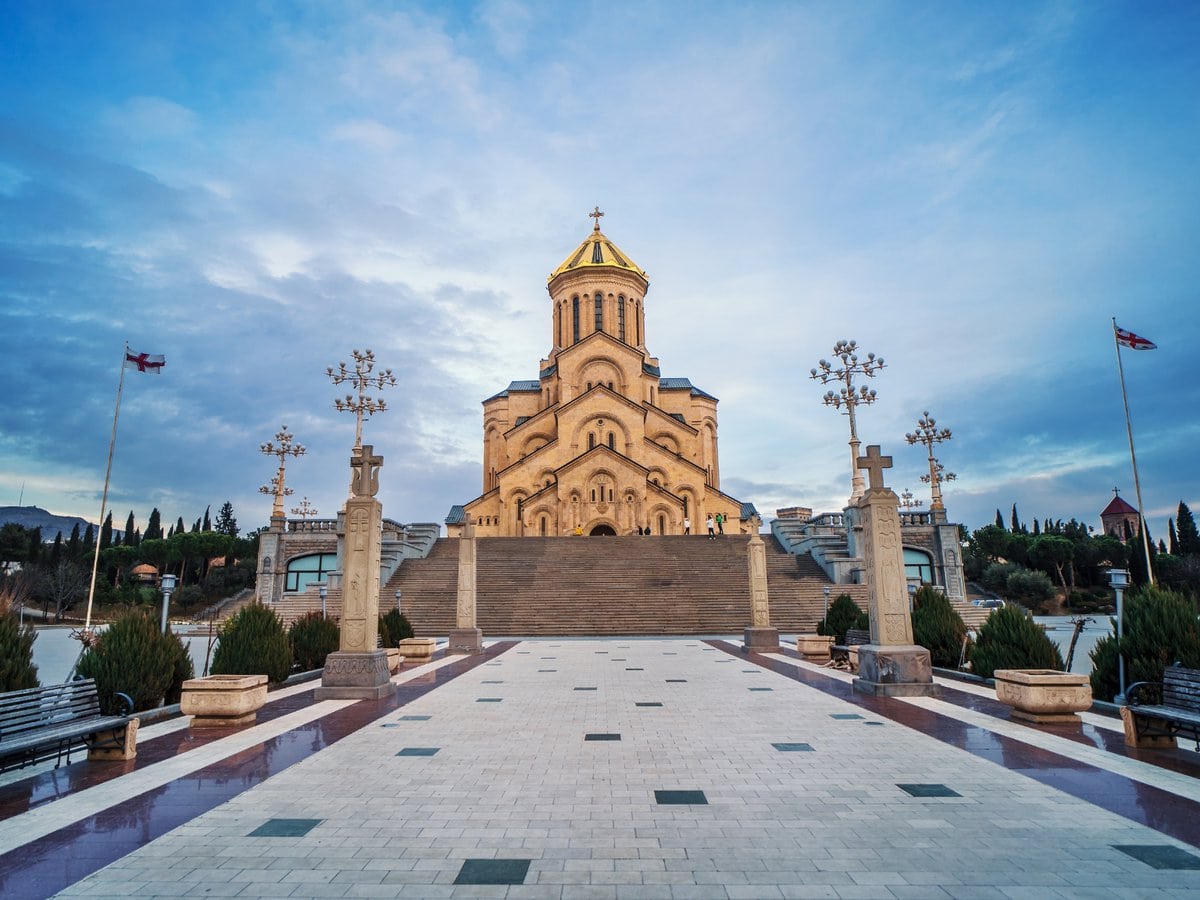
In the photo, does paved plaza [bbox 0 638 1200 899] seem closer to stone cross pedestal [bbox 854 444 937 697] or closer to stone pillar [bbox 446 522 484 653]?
stone cross pedestal [bbox 854 444 937 697]

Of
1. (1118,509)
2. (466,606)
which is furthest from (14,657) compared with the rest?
(1118,509)

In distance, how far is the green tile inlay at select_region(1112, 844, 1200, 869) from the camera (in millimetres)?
3803

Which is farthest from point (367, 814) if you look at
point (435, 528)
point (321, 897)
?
point (435, 528)

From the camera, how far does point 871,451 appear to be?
1077 cm

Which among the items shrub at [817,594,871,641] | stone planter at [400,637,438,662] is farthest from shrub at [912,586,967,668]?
stone planter at [400,637,438,662]

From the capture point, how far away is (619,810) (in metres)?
4.83

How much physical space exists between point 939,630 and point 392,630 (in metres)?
11.2

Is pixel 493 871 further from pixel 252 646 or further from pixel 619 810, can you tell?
pixel 252 646

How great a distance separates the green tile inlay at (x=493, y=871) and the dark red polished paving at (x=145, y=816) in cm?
206

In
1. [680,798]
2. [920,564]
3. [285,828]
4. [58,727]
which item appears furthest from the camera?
[920,564]

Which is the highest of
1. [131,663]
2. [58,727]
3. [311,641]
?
[131,663]

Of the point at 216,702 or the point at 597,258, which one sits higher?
the point at 597,258

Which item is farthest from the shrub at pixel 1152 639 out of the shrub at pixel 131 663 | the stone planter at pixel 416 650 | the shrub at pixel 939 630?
the stone planter at pixel 416 650

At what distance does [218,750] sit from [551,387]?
1662 inches
